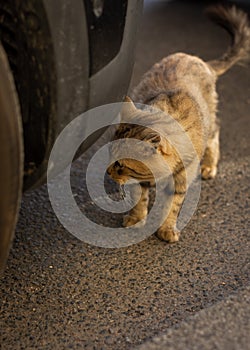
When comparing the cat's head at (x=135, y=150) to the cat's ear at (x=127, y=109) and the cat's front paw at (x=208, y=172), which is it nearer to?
the cat's ear at (x=127, y=109)

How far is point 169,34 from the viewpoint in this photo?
5.63 m

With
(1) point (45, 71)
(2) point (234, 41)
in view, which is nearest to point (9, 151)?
(1) point (45, 71)

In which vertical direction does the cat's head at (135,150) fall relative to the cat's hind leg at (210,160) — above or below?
above

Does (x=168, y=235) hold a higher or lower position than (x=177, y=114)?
lower

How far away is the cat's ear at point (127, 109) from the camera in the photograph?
2855mm

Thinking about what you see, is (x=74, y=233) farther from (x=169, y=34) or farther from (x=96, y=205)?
(x=169, y=34)

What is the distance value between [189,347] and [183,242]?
1026mm

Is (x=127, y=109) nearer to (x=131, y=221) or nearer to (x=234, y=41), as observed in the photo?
(x=131, y=221)

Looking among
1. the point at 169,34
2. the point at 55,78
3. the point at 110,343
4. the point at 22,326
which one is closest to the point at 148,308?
the point at 110,343

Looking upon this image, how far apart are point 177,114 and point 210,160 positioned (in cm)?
63

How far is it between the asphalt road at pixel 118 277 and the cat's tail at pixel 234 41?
64 centimetres

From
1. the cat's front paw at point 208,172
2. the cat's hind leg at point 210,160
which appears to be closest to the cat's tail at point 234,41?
the cat's hind leg at point 210,160

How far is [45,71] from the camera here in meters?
2.09

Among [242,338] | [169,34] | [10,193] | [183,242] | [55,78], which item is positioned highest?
[55,78]
